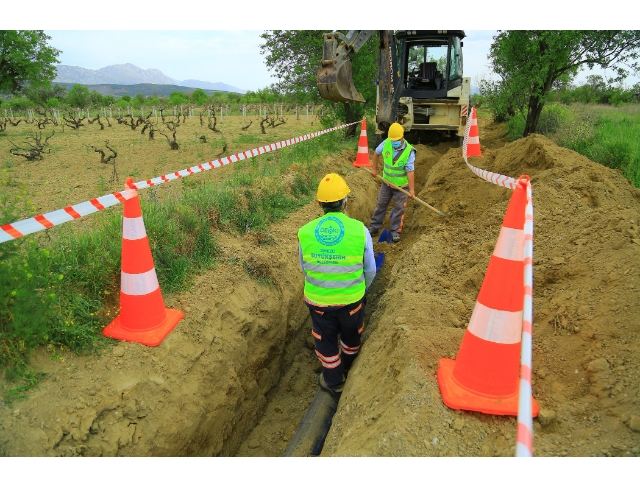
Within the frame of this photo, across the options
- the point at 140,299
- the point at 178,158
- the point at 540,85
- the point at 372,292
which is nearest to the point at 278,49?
the point at 178,158

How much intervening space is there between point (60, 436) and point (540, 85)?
1263 cm

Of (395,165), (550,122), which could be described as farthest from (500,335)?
(550,122)

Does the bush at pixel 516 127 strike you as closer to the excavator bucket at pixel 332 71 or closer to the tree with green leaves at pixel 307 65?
the tree with green leaves at pixel 307 65

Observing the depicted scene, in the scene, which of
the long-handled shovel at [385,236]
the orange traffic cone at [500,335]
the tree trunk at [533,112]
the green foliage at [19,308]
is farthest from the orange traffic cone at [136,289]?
the tree trunk at [533,112]

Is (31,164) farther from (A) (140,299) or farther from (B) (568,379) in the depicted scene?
(B) (568,379)

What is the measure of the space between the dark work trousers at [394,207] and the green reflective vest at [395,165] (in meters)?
0.21

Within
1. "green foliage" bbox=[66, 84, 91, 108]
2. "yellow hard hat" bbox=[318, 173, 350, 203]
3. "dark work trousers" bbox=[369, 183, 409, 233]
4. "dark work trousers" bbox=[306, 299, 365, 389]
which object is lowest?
"dark work trousers" bbox=[306, 299, 365, 389]

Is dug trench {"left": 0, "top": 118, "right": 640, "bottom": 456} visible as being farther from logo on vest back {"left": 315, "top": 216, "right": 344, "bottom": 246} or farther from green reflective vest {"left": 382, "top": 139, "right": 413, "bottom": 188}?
green reflective vest {"left": 382, "top": 139, "right": 413, "bottom": 188}

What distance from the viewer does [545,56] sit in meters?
10.5

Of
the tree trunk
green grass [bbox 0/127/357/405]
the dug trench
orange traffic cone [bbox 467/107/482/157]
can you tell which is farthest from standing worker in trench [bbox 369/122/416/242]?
the tree trunk

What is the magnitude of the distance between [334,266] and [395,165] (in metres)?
3.45

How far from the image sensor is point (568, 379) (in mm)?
2666

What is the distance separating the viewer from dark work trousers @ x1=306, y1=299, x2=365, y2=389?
12.5ft

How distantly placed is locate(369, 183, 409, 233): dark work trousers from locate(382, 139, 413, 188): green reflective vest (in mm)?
208
